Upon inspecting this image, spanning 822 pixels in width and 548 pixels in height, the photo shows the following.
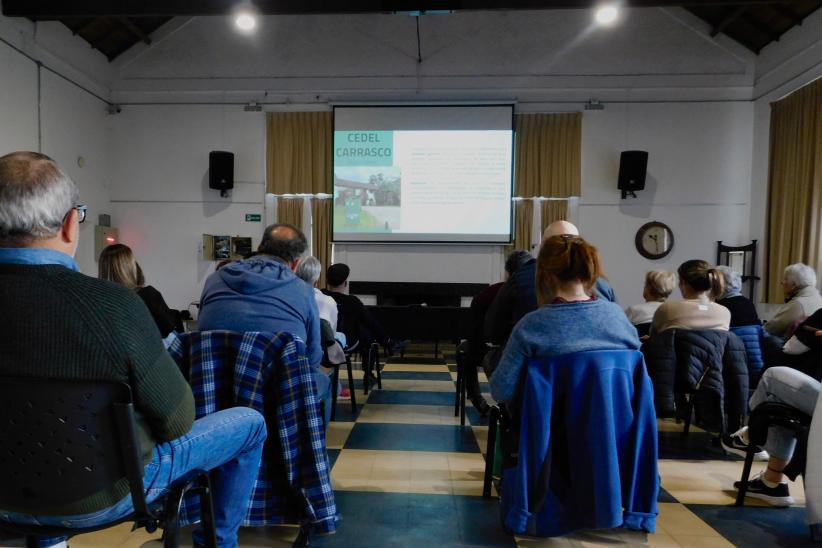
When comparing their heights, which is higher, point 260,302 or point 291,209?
point 291,209

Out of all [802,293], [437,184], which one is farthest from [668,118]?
[802,293]

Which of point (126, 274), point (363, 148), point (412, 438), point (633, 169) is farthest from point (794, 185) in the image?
point (126, 274)

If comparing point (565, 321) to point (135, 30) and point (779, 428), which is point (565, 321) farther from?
point (135, 30)

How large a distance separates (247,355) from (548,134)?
682 cm

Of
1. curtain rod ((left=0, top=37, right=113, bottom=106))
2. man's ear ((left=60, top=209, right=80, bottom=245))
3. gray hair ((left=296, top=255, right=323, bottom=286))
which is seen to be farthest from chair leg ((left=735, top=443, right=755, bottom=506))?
curtain rod ((left=0, top=37, right=113, bottom=106))

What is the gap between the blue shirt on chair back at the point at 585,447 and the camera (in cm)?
152

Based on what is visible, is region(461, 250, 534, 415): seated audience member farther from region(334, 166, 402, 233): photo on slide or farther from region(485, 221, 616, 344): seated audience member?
region(334, 166, 402, 233): photo on slide

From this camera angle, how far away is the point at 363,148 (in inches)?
291

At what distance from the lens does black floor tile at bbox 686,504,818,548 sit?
1.82 m

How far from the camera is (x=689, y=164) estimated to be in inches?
287

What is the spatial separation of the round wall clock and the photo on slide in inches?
148

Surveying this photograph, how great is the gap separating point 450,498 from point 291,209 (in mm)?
6214

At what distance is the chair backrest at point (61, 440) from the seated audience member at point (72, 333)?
0.07ft

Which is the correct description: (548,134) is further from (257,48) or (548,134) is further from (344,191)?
(257,48)
